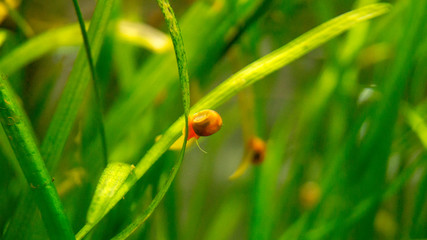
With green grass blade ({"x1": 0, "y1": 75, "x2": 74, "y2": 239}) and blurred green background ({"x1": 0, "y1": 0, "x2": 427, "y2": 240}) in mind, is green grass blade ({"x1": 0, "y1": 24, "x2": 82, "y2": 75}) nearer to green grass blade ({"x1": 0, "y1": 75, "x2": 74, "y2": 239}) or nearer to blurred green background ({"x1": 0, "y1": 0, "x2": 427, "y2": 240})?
blurred green background ({"x1": 0, "y1": 0, "x2": 427, "y2": 240})

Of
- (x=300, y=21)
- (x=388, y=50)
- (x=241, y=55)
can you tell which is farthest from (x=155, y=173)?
(x=300, y=21)

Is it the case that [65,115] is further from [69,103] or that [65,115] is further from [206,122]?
[206,122]

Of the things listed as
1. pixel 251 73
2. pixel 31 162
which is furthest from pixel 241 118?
pixel 31 162

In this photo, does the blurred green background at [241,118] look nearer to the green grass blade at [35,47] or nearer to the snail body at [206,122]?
the green grass blade at [35,47]

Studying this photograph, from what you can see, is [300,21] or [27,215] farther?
[300,21]

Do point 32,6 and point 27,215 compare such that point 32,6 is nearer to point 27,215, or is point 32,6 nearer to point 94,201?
point 27,215
